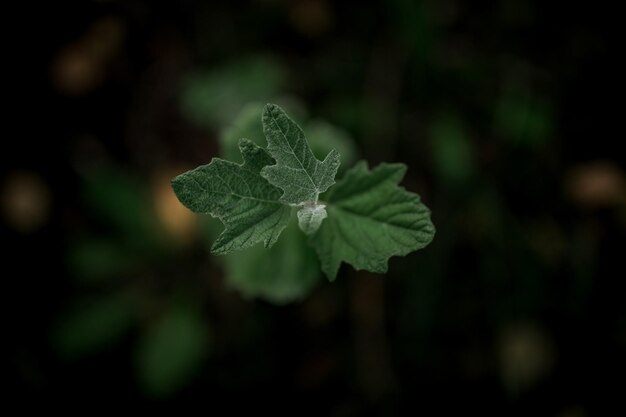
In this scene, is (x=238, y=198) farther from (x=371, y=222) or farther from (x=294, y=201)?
(x=371, y=222)

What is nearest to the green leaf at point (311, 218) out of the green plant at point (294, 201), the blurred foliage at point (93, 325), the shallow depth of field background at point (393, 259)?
the green plant at point (294, 201)

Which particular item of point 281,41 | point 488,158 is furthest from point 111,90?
point 488,158

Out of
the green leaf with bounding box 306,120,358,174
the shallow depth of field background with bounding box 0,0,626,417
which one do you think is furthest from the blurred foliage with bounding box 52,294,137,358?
the green leaf with bounding box 306,120,358,174

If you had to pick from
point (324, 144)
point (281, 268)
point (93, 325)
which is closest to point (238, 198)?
point (281, 268)

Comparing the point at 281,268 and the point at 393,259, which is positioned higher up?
the point at 281,268

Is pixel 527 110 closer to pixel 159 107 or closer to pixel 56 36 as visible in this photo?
pixel 159 107

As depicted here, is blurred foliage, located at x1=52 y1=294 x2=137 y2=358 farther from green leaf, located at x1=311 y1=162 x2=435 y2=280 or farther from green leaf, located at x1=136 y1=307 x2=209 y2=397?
green leaf, located at x1=311 y1=162 x2=435 y2=280
